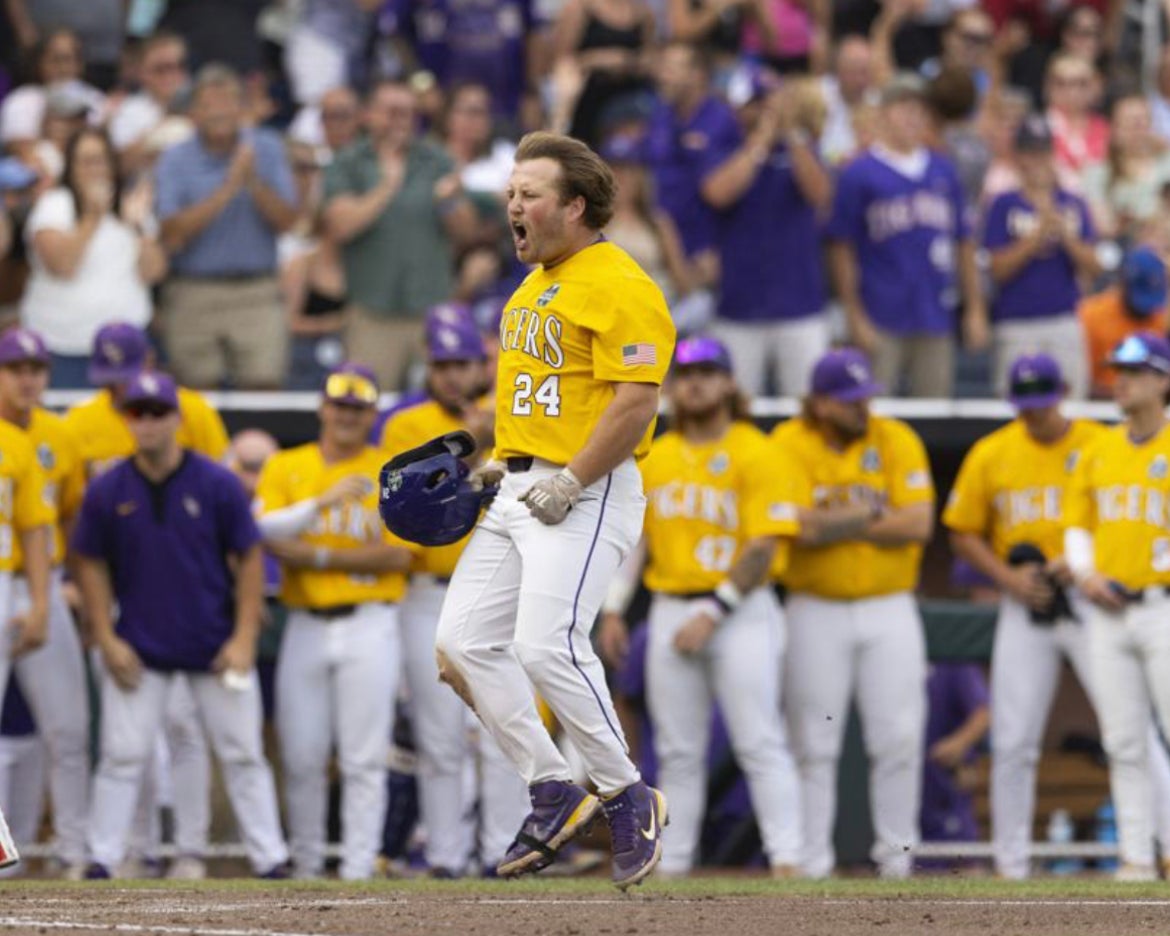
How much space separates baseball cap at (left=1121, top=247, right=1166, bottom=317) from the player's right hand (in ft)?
17.9

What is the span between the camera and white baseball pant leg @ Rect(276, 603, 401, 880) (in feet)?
33.2

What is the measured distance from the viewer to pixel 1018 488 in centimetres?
1073

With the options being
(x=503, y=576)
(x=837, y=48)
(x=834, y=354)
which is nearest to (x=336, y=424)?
(x=834, y=354)

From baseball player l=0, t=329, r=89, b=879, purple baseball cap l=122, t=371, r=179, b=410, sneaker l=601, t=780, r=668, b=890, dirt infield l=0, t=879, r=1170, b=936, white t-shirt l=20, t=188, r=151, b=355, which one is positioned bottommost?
dirt infield l=0, t=879, r=1170, b=936

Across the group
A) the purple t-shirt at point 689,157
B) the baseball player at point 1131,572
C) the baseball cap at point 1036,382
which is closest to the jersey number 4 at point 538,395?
the baseball player at point 1131,572

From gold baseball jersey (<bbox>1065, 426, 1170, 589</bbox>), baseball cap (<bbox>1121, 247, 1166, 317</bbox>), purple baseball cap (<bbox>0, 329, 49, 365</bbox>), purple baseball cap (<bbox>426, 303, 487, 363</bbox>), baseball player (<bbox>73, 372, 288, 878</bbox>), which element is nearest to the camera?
gold baseball jersey (<bbox>1065, 426, 1170, 589</bbox>)

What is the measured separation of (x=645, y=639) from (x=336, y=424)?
1.91 m

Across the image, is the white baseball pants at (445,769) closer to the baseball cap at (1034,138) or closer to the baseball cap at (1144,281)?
the baseball cap at (1144,281)

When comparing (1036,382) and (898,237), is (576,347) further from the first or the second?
(898,237)

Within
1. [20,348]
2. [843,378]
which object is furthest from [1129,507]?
[20,348]

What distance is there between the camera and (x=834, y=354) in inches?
416

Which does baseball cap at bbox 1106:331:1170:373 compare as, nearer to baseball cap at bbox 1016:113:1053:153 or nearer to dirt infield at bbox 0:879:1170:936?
dirt infield at bbox 0:879:1170:936

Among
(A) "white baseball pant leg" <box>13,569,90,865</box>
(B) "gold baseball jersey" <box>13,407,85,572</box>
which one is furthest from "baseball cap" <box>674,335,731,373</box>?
(A) "white baseball pant leg" <box>13,569,90,865</box>

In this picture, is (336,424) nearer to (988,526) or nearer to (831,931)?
(988,526)
